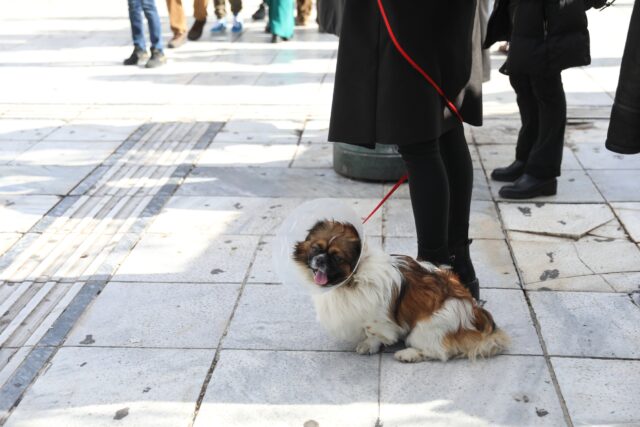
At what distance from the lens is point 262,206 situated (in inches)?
201

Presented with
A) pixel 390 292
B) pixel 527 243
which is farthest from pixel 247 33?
pixel 390 292

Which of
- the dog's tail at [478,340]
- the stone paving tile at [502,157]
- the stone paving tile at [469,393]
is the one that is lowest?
the stone paving tile at [502,157]

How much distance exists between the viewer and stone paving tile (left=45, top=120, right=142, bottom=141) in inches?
262

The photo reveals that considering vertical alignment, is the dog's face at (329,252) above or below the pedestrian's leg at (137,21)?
above

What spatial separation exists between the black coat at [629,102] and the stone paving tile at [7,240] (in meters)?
3.34

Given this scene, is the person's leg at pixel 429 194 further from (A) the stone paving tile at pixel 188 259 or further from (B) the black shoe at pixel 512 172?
(B) the black shoe at pixel 512 172

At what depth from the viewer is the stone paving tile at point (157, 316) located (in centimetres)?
352

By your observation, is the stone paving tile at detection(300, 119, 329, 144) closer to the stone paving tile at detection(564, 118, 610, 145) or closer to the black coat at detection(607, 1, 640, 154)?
the stone paving tile at detection(564, 118, 610, 145)

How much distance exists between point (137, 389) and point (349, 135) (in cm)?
135

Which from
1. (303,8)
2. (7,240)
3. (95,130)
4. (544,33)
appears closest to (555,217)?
(544,33)

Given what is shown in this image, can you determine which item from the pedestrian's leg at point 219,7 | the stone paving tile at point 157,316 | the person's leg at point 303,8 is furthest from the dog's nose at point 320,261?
the person's leg at point 303,8

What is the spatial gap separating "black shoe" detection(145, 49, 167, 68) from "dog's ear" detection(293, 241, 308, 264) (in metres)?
6.67

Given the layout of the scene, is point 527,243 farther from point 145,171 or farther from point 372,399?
point 145,171

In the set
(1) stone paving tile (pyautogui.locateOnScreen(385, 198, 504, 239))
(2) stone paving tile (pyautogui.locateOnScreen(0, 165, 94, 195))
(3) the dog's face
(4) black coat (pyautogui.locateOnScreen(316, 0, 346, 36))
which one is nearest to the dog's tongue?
(3) the dog's face
